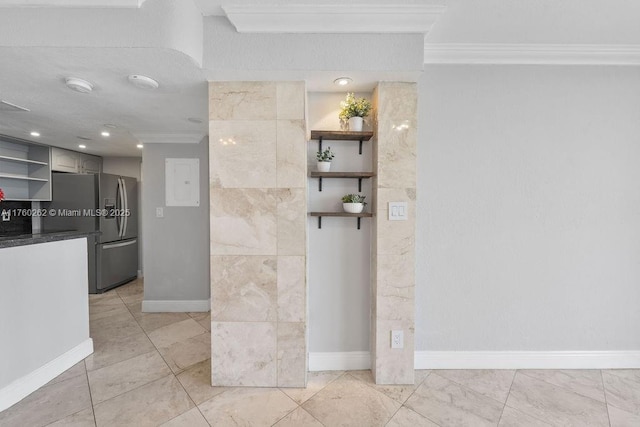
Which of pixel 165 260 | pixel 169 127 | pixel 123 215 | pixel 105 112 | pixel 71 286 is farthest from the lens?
pixel 123 215

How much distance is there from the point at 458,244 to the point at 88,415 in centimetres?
265

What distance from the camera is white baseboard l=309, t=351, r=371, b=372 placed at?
77.8 inches

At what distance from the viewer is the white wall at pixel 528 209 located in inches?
77.0

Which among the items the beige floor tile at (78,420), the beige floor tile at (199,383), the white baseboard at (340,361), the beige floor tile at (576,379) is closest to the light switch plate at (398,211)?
the white baseboard at (340,361)

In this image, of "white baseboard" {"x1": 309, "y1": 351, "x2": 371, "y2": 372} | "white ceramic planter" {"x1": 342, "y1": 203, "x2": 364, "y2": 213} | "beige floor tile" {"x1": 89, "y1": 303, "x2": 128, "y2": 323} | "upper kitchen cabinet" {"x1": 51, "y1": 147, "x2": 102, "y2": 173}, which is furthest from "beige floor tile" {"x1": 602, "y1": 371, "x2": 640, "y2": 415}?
"upper kitchen cabinet" {"x1": 51, "y1": 147, "x2": 102, "y2": 173}

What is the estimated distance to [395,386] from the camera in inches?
71.7

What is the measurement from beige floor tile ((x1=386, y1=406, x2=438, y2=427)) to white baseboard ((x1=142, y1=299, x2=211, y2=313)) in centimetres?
242

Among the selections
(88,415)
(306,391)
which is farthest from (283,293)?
(88,415)

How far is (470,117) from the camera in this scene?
1951mm

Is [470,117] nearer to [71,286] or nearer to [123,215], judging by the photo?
[71,286]

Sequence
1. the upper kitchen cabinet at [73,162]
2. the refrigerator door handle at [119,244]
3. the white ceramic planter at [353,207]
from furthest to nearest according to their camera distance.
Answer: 1. the refrigerator door handle at [119,244]
2. the upper kitchen cabinet at [73,162]
3. the white ceramic planter at [353,207]

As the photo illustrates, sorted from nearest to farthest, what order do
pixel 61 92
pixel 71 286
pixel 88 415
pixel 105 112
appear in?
pixel 88 415 → pixel 61 92 → pixel 71 286 → pixel 105 112

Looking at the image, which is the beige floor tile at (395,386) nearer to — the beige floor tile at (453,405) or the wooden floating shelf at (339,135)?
the beige floor tile at (453,405)

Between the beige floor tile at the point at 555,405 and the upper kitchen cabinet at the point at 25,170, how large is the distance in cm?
538
